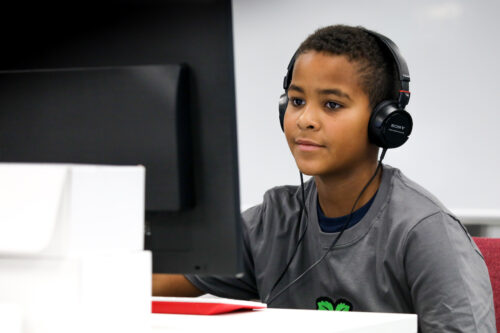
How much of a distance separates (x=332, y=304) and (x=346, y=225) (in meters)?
0.15

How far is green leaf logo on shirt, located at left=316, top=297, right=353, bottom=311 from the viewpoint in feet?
4.00

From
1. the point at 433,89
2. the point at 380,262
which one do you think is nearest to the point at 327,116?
the point at 380,262

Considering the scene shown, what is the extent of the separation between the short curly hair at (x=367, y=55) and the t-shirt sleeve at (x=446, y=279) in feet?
0.94

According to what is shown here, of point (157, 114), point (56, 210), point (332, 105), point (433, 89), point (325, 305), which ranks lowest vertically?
point (325, 305)

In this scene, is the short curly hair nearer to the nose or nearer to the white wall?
the nose

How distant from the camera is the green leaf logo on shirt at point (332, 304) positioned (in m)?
1.22

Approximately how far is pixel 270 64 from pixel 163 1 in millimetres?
1867

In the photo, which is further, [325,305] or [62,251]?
[325,305]

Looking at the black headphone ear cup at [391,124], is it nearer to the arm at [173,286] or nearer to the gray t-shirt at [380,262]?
the gray t-shirt at [380,262]

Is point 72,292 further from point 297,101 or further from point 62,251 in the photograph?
point 297,101

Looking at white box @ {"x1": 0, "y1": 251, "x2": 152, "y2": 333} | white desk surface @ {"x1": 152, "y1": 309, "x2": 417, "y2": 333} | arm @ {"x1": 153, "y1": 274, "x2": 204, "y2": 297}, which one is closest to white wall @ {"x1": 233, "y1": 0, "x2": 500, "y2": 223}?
arm @ {"x1": 153, "y1": 274, "x2": 204, "y2": 297}

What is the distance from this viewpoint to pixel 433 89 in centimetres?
Answer: 240

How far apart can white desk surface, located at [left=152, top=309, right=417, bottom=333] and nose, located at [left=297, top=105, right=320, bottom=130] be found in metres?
0.46

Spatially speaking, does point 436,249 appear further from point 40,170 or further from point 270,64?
point 270,64
